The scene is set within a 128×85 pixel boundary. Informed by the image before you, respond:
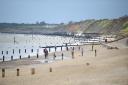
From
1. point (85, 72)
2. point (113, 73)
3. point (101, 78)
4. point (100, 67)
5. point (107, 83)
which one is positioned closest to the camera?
point (107, 83)

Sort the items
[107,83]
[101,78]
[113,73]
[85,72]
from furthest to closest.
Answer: [85,72]
[113,73]
[101,78]
[107,83]

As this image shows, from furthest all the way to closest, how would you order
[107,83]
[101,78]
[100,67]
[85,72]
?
1. [100,67]
2. [85,72]
3. [101,78]
4. [107,83]

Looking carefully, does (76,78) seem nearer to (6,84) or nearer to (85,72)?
(85,72)

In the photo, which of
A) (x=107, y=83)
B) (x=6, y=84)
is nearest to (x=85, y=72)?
(x=107, y=83)

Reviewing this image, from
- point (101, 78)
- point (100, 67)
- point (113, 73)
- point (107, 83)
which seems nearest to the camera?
point (107, 83)

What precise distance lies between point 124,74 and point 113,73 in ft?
3.81

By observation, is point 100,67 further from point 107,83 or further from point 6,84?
point 6,84

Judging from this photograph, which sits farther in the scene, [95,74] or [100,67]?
[100,67]

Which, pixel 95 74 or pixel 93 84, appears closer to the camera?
pixel 93 84

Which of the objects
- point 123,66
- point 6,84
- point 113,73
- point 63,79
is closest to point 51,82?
point 63,79

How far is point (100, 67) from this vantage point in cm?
2608

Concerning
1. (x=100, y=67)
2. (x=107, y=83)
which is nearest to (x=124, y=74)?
(x=107, y=83)

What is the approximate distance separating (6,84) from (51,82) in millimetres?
3511

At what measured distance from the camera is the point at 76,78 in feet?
72.4
